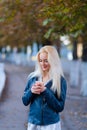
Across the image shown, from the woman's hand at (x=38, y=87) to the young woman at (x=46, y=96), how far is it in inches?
2.9

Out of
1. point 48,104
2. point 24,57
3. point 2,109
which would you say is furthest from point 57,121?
point 24,57

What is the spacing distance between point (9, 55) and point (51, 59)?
8207 centimetres

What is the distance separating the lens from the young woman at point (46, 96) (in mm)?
5398

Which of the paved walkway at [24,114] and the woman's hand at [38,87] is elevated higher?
the woman's hand at [38,87]

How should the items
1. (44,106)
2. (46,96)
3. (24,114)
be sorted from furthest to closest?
(24,114), (44,106), (46,96)

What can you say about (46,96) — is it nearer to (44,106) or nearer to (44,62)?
(44,106)

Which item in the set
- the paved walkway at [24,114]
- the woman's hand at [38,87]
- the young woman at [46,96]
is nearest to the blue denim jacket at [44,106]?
the young woman at [46,96]

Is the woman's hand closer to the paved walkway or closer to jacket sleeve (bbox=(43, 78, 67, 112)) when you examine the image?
jacket sleeve (bbox=(43, 78, 67, 112))

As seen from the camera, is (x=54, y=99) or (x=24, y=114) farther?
(x=24, y=114)

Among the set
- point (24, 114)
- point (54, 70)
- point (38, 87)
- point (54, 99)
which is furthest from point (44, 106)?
point (24, 114)

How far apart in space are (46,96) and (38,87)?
0.18 metres

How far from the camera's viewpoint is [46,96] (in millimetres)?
5340

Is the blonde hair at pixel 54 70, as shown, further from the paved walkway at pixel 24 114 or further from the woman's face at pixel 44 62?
the paved walkway at pixel 24 114

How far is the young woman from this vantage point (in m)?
5.40
